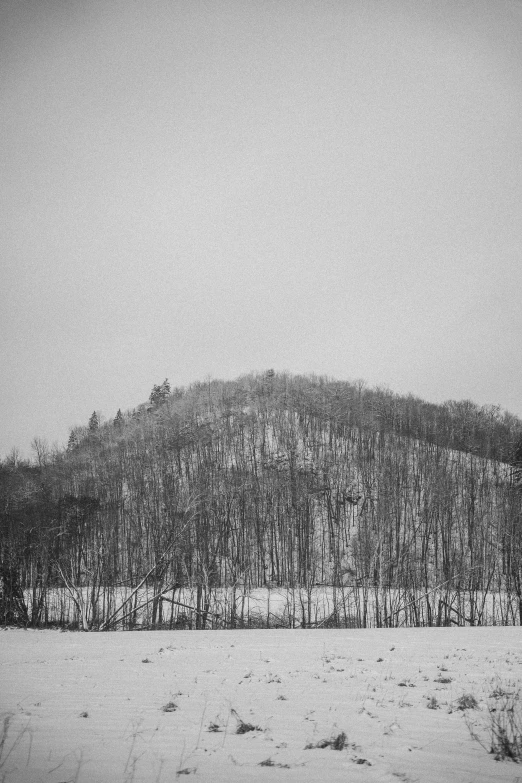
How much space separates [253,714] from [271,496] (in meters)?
55.4

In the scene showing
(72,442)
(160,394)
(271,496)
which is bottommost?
(271,496)

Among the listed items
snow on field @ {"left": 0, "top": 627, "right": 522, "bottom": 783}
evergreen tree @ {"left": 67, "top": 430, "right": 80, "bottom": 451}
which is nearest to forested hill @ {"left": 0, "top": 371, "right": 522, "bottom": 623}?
evergreen tree @ {"left": 67, "top": 430, "right": 80, "bottom": 451}

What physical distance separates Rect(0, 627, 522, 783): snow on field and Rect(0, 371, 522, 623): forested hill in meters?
17.2

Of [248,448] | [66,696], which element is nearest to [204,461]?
[248,448]

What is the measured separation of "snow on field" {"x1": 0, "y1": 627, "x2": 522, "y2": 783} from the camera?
5.77 meters

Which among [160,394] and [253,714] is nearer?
[253,714]

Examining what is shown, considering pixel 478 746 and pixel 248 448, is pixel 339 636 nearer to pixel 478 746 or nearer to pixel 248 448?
pixel 478 746

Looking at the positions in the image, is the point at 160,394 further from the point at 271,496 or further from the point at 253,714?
the point at 253,714

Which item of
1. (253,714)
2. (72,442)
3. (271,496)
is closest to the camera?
(253,714)

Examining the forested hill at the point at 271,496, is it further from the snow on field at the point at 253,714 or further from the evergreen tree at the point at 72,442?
the snow on field at the point at 253,714

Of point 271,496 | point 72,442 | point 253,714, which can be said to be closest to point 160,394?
point 72,442

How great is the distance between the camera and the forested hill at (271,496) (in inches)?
1532

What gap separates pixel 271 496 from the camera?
205 feet

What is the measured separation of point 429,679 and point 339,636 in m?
9.93
